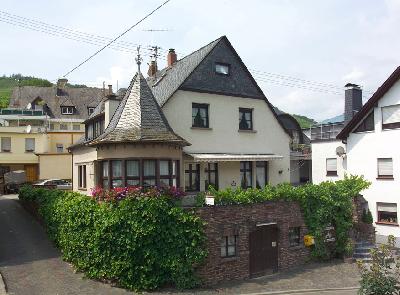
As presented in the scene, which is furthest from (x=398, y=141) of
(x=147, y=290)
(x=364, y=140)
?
(x=147, y=290)

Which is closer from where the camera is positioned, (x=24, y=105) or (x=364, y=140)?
(x=364, y=140)

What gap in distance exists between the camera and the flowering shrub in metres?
18.0

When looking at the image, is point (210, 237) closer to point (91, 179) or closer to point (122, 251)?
point (122, 251)

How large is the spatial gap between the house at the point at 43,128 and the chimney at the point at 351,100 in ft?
92.9

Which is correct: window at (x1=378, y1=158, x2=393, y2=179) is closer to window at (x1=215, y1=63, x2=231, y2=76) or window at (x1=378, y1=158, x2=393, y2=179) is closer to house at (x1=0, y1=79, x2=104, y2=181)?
window at (x1=215, y1=63, x2=231, y2=76)

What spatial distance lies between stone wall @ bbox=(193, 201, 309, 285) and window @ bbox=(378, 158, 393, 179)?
7.89 metres

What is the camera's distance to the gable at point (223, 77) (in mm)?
25438

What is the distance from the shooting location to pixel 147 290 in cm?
1759

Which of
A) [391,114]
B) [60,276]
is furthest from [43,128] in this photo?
[391,114]

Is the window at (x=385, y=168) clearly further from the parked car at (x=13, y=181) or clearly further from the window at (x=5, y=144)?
the window at (x=5, y=144)

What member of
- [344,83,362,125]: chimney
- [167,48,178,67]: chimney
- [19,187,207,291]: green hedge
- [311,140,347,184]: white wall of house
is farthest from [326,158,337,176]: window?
[19,187,207,291]: green hedge

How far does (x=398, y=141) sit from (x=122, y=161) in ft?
57.9

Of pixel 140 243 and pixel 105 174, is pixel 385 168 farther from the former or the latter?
pixel 105 174

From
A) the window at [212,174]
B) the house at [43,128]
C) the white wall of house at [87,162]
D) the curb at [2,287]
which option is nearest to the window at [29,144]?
the house at [43,128]
